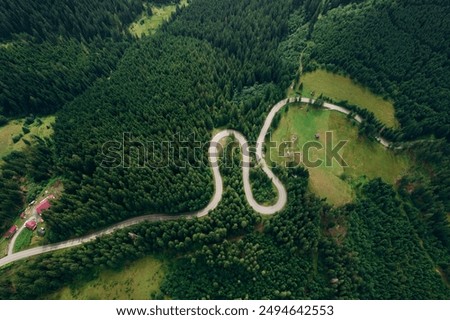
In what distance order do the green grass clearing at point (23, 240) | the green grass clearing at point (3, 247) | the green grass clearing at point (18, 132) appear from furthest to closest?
1. the green grass clearing at point (18, 132)
2. the green grass clearing at point (23, 240)
3. the green grass clearing at point (3, 247)

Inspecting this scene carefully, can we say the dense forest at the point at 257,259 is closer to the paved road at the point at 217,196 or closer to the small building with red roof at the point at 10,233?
the paved road at the point at 217,196

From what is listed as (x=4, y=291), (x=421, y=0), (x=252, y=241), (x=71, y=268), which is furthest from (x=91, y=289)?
(x=421, y=0)

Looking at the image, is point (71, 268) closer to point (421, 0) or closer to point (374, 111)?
point (374, 111)

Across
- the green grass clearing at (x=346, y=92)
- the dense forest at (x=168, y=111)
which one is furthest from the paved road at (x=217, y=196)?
the green grass clearing at (x=346, y=92)

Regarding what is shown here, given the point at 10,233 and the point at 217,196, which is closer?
the point at 10,233

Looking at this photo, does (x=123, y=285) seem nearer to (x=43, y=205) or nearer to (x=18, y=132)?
(x=43, y=205)
